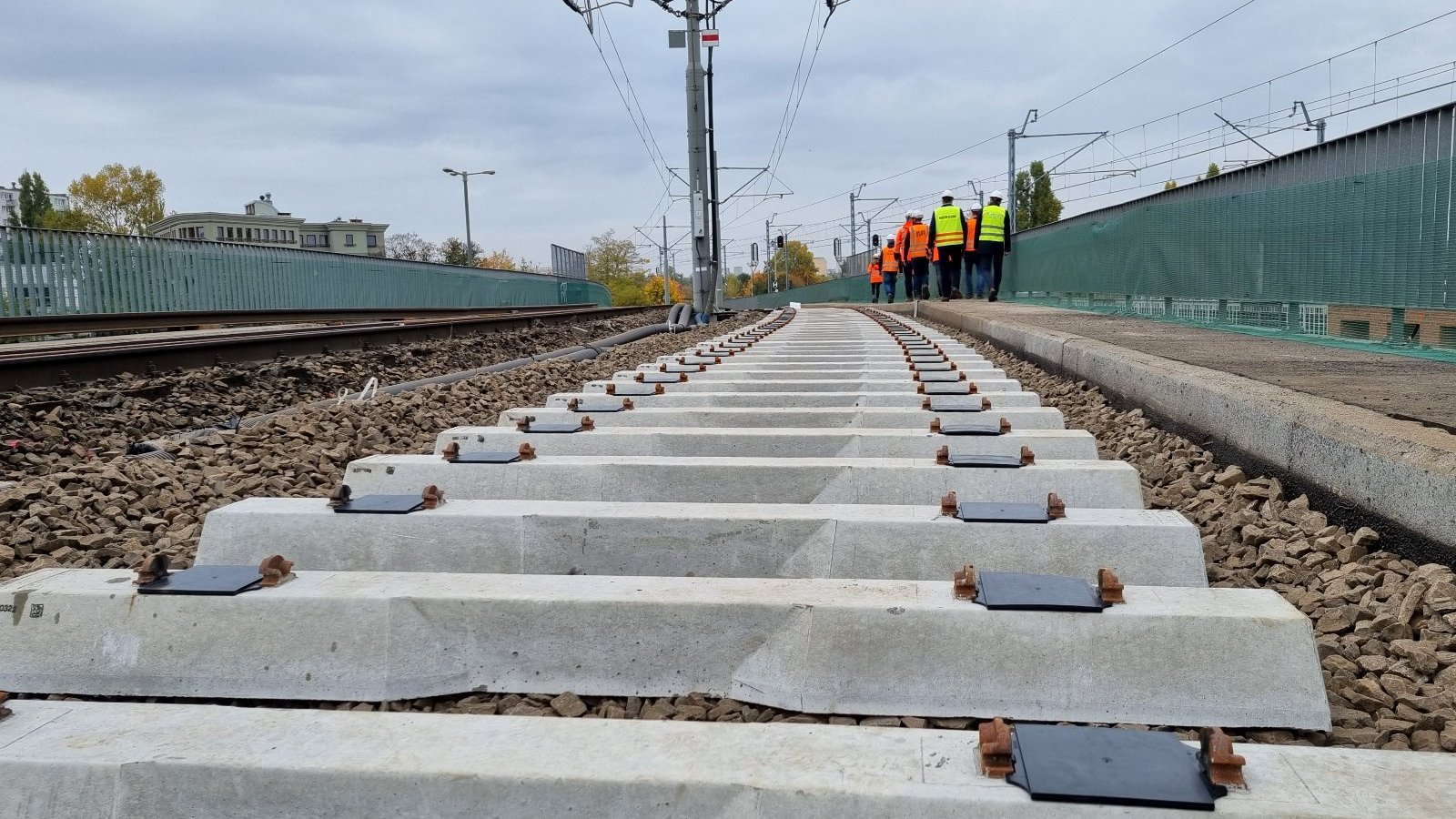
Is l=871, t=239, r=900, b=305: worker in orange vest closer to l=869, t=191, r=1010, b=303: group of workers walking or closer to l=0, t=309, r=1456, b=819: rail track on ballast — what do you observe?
l=869, t=191, r=1010, b=303: group of workers walking

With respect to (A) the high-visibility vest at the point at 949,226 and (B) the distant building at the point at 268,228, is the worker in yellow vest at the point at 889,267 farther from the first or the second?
(B) the distant building at the point at 268,228

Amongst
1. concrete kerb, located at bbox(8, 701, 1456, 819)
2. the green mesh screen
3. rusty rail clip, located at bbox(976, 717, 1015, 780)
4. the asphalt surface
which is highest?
the green mesh screen

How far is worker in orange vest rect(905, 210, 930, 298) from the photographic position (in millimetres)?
23484

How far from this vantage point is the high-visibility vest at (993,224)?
1934 centimetres

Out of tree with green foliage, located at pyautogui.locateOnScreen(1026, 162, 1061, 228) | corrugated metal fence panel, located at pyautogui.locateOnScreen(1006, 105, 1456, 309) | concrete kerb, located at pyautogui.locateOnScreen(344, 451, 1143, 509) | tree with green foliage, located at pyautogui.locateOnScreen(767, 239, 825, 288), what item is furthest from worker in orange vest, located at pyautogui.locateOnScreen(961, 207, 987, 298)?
tree with green foliage, located at pyautogui.locateOnScreen(767, 239, 825, 288)

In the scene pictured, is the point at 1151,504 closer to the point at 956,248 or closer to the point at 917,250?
the point at 956,248

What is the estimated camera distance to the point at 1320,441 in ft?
10.2

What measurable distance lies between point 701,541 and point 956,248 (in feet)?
61.4

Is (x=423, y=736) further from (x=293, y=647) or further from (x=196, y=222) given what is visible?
(x=196, y=222)

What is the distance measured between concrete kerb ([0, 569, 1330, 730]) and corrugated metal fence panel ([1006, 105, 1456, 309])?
5834mm

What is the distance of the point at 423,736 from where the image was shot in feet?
5.80

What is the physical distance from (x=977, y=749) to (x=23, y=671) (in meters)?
2.04

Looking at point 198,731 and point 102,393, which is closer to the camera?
point 198,731

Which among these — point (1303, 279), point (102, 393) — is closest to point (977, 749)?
point (102, 393)
